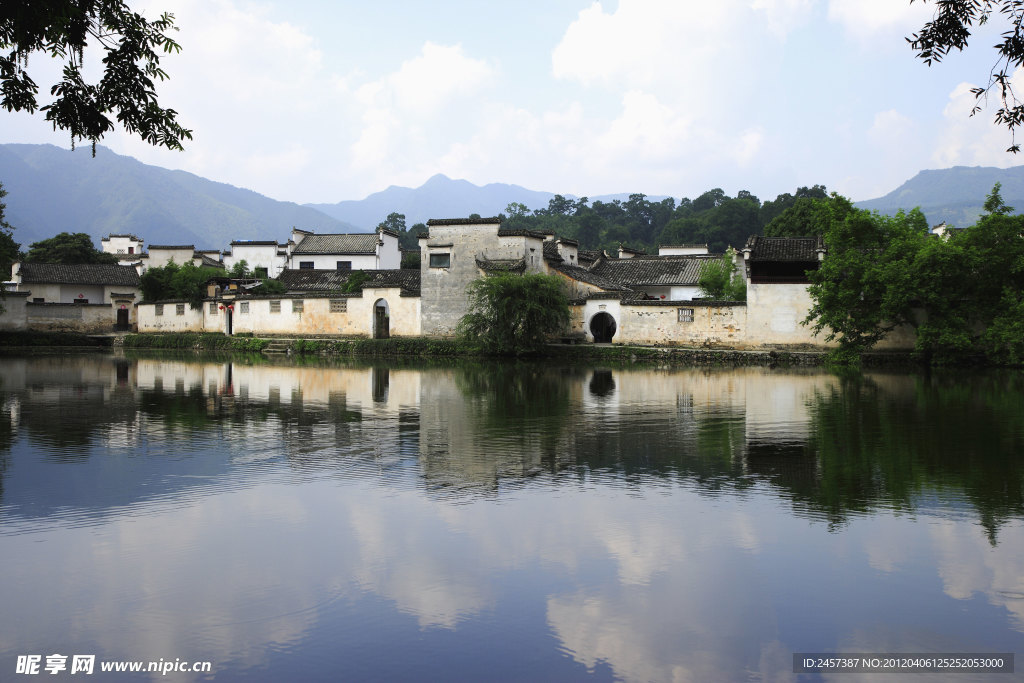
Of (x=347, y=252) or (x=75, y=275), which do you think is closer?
(x=75, y=275)

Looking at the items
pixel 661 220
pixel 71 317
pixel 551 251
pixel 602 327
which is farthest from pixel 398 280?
pixel 661 220

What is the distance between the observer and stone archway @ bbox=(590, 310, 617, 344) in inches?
1403

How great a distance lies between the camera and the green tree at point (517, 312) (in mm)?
31750

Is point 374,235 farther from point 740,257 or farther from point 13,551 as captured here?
point 13,551

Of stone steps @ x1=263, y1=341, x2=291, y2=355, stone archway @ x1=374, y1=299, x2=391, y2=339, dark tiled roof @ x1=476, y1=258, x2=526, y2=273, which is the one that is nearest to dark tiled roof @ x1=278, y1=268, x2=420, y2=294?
stone archway @ x1=374, y1=299, x2=391, y2=339

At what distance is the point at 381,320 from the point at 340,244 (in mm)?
20124

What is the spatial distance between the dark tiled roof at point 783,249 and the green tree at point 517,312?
326 inches

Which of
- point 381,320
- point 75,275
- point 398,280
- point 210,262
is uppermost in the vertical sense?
point 210,262

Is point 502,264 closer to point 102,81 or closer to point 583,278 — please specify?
point 583,278

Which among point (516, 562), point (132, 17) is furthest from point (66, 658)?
point (132, 17)

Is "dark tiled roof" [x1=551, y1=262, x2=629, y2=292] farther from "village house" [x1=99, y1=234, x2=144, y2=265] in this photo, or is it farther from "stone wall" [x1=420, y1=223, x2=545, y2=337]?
"village house" [x1=99, y1=234, x2=144, y2=265]

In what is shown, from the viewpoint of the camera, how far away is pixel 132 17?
8648 mm

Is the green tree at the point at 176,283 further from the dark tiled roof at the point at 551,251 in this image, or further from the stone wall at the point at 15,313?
the dark tiled roof at the point at 551,251

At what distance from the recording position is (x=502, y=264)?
113 ft
